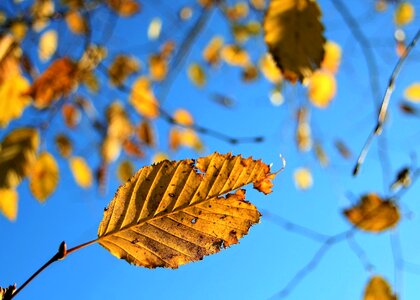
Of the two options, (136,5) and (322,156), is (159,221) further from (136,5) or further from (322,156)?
(136,5)

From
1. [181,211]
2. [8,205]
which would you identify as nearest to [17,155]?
[8,205]

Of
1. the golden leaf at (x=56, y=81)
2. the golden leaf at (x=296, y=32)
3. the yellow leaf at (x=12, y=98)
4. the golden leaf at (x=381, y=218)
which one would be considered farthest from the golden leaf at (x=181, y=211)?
the golden leaf at (x=56, y=81)

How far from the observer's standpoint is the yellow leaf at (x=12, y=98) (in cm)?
91

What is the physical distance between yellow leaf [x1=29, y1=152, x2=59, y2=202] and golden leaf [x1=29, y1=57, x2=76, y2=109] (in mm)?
137

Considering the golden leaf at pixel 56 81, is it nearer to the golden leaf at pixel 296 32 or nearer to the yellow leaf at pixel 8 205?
the yellow leaf at pixel 8 205

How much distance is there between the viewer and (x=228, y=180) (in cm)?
31

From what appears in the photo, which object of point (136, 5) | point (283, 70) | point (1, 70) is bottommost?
point (283, 70)

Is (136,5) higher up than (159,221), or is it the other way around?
(136,5)

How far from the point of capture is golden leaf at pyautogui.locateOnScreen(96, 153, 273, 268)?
0.31m

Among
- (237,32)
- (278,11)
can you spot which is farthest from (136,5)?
(278,11)

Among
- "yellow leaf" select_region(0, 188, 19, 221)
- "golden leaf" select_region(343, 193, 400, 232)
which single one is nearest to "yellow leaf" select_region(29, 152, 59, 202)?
"yellow leaf" select_region(0, 188, 19, 221)

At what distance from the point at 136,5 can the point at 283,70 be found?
1.52m

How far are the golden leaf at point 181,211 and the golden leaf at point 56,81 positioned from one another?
30.8 inches

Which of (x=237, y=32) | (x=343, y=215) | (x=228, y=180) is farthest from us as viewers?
(x=237, y=32)
